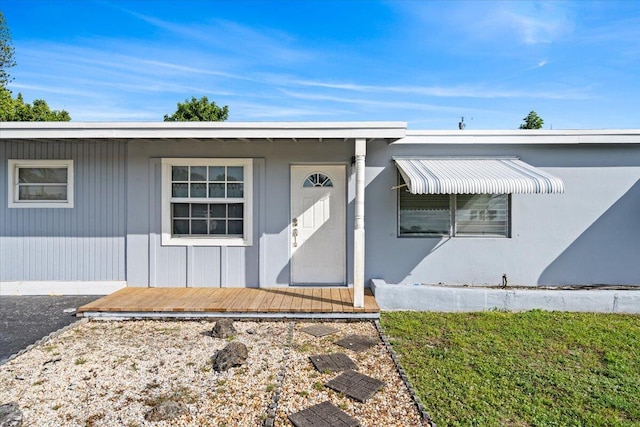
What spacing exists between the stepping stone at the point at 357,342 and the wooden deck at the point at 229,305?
762 millimetres

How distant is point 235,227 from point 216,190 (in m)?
0.87

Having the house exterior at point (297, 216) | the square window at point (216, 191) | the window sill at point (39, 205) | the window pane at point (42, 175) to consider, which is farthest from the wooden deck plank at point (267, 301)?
the window pane at point (42, 175)

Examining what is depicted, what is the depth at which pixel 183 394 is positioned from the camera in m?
3.69

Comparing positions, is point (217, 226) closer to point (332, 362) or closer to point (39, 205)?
point (39, 205)

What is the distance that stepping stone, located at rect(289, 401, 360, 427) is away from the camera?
3154 mm

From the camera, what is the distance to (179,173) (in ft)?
24.9

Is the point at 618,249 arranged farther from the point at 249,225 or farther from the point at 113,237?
the point at 113,237

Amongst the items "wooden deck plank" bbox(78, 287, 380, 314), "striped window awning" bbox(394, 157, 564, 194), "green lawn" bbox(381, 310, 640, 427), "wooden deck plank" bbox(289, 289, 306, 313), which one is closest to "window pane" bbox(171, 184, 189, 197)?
"wooden deck plank" bbox(78, 287, 380, 314)

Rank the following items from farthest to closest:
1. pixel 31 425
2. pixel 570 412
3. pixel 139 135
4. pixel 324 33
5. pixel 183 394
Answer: pixel 324 33, pixel 139 135, pixel 183 394, pixel 570 412, pixel 31 425

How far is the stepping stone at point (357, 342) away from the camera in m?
4.91

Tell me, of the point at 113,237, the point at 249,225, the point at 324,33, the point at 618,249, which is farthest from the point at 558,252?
the point at 324,33

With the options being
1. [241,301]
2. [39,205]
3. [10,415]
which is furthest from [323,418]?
[39,205]

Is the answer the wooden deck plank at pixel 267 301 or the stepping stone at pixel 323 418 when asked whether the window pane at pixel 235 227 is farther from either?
the stepping stone at pixel 323 418

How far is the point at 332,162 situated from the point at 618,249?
6.22 meters
